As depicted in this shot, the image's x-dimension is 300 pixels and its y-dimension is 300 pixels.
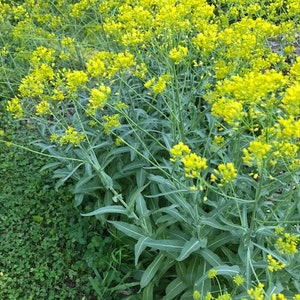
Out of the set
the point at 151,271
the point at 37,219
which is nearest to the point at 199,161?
the point at 151,271

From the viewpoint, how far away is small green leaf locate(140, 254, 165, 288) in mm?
3176

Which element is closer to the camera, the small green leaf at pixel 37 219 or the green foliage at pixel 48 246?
the green foliage at pixel 48 246

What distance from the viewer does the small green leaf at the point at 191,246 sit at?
→ 9.45ft

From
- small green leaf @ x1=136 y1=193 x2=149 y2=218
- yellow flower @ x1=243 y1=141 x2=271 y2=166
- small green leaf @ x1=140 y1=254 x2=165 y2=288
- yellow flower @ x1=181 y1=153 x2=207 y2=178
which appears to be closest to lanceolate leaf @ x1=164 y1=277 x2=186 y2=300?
small green leaf @ x1=140 y1=254 x2=165 y2=288

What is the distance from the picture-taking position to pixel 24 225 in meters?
4.15

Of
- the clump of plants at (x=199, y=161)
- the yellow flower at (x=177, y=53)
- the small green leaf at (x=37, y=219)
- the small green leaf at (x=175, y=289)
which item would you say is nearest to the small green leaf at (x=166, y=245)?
the clump of plants at (x=199, y=161)

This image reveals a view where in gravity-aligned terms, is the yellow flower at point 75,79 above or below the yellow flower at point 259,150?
above

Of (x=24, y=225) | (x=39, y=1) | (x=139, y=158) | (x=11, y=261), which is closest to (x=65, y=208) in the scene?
(x=24, y=225)

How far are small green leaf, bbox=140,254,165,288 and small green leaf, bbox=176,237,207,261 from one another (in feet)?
1.26

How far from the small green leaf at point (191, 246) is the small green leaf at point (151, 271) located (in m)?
0.38

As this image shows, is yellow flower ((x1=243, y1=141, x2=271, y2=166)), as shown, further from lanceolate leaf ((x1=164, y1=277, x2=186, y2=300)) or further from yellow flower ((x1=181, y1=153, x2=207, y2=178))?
lanceolate leaf ((x1=164, y1=277, x2=186, y2=300))

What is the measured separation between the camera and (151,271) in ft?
10.6

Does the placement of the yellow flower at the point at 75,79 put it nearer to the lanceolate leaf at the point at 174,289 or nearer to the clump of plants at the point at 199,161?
the clump of plants at the point at 199,161

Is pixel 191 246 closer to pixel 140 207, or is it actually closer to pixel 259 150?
pixel 140 207
